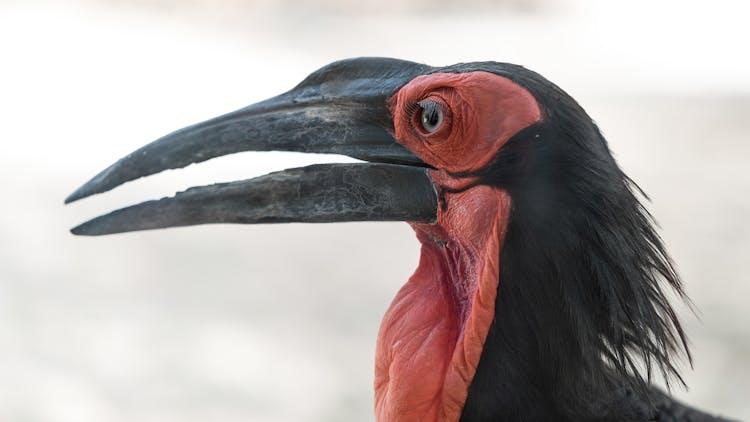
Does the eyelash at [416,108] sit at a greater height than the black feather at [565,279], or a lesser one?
greater

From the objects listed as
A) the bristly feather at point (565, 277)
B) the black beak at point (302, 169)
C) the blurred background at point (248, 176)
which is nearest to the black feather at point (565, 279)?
the bristly feather at point (565, 277)

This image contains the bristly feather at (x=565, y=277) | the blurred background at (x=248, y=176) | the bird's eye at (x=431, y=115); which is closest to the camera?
the bristly feather at (x=565, y=277)

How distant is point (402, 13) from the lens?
748cm

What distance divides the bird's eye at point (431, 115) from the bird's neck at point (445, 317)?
0.14 m

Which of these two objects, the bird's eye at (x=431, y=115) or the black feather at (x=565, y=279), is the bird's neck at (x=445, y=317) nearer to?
the black feather at (x=565, y=279)

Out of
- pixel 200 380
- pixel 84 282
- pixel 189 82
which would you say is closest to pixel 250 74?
pixel 189 82

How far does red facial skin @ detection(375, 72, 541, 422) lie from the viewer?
186 cm

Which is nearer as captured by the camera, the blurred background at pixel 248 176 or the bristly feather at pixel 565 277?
the bristly feather at pixel 565 277

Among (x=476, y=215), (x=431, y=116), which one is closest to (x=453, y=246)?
(x=476, y=215)

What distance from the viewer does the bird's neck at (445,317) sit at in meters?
1.87

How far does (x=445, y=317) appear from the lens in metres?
2.01

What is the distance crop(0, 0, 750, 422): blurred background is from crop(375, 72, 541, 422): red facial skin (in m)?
1.92

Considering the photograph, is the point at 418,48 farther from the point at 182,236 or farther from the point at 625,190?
the point at 625,190

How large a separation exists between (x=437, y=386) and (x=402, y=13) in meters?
5.83
